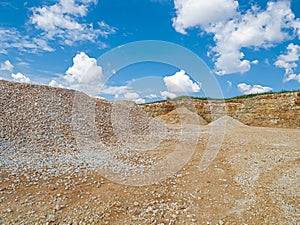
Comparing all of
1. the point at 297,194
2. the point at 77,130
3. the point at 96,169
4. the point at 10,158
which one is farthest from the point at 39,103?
the point at 297,194

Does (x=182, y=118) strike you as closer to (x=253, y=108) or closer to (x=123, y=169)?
(x=253, y=108)

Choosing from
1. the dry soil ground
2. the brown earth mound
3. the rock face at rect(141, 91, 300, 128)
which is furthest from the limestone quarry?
the rock face at rect(141, 91, 300, 128)

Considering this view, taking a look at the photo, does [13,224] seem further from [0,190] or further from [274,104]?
[274,104]

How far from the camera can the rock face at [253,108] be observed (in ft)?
68.5

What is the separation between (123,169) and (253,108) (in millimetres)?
19704

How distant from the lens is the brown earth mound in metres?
23.3

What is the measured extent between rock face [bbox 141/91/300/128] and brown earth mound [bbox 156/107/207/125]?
1.40 m

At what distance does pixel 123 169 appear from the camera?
6.99 m

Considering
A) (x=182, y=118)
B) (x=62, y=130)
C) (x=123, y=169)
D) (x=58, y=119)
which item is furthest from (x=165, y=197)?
(x=182, y=118)

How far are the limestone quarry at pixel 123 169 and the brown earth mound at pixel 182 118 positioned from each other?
9.49m

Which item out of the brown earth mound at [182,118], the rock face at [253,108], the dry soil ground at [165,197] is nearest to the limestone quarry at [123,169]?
the dry soil ground at [165,197]

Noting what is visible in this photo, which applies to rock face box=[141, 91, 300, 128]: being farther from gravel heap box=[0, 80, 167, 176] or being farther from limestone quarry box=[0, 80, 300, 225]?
gravel heap box=[0, 80, 167, 176]

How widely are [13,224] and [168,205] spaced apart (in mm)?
2951

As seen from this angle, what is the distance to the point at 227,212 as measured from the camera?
4.85 m
